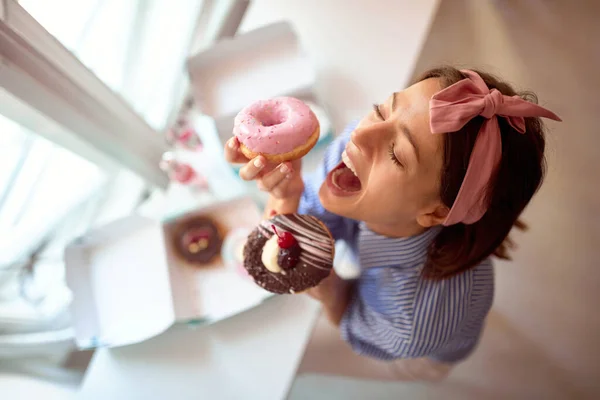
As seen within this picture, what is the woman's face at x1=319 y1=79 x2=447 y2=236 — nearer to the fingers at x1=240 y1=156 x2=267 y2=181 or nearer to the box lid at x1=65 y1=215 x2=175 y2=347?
the fingers at x1=240 y1=156 x2=267 y2=181

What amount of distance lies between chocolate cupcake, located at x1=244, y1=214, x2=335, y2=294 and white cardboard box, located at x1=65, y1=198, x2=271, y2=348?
8.9 inches

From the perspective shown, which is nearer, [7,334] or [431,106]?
[431,106]

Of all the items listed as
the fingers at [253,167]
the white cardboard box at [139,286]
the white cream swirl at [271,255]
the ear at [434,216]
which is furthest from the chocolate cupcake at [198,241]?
the ear at [434,216]

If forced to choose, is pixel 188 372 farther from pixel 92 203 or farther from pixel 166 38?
pixel 166 38

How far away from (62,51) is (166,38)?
47 cm

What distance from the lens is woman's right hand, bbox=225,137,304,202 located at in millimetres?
736

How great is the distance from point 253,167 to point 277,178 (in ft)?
0.23

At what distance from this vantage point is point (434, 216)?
80 centimetres

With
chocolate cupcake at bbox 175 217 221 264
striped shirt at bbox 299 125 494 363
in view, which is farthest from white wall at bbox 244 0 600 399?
chocolate cupcake at bbox 175 217 221 264

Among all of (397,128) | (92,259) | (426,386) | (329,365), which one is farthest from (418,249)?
(426,386)

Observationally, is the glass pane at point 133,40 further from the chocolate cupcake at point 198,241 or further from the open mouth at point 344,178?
the open mouth at point 344,178

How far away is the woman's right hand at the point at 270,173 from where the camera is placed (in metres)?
0.74

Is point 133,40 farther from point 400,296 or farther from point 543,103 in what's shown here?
point 543,103

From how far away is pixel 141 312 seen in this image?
1.05 metres
